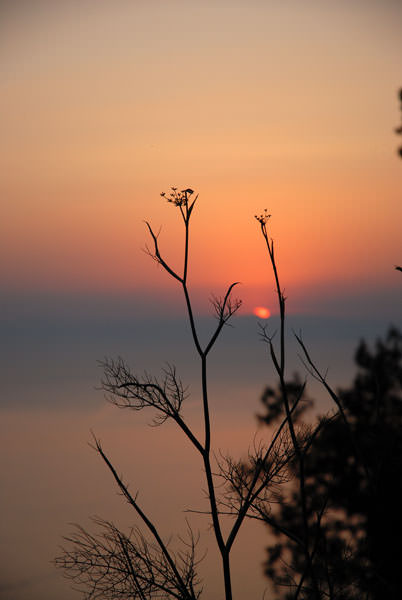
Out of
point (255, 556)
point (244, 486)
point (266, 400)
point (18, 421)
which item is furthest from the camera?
point (18, 421)

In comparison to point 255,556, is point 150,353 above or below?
above

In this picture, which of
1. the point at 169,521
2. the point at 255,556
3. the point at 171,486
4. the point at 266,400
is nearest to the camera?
the point at 255,556

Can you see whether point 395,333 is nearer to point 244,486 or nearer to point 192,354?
point 244,486

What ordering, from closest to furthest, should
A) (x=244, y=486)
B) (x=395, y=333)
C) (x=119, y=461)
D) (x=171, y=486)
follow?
(x=244, y=486) → (x=395, y=333) → (x=171, y=486) → (x=119, y=461)

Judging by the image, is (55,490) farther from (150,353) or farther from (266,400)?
(150,353)

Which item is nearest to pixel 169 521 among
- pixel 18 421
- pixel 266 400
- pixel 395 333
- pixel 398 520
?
pixel 266 400

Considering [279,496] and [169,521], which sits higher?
[169,521]

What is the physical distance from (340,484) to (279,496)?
43.4 feet

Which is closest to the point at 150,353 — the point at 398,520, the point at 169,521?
the point at 169,521

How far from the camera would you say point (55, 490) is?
61750mm

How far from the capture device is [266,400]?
32.0 m

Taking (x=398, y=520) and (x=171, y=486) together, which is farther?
(x=171, y=486)

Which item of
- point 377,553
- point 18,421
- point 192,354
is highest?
point 192,354

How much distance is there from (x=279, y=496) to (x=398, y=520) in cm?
806
